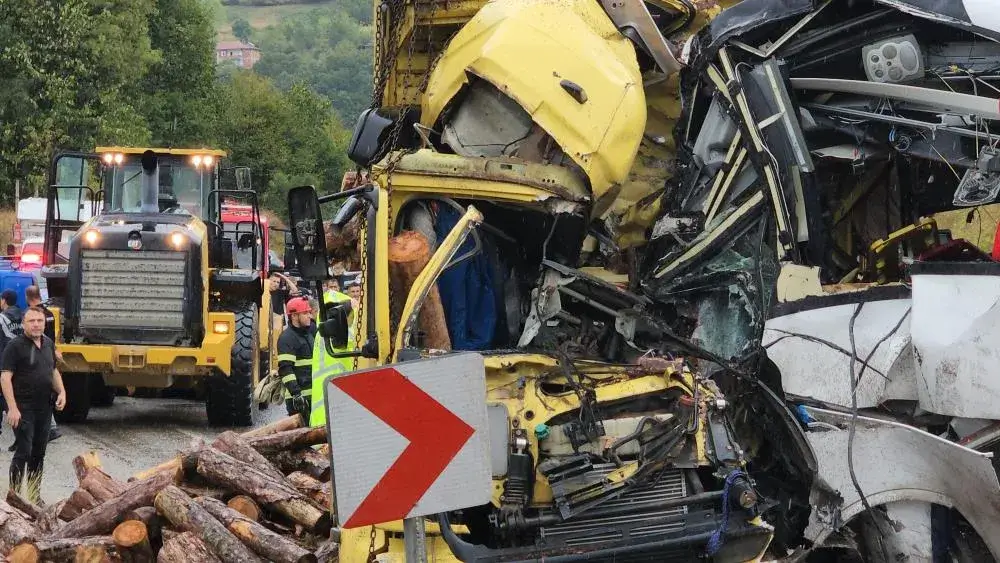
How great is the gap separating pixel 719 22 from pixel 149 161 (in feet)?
26.9

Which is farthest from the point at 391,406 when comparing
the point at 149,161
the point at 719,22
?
the point at 149,161

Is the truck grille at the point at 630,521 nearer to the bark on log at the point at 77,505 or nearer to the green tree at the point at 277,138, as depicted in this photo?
the bark on log at the point at 77,505

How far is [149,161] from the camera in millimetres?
13672

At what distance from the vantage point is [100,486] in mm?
8000

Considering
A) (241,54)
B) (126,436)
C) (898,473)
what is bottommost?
(126,436)

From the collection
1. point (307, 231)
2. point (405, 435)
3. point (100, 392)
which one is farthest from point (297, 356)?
point (405, 435)

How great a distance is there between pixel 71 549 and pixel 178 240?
6.68 m

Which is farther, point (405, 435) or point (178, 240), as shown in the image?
Result: point (178, 240)

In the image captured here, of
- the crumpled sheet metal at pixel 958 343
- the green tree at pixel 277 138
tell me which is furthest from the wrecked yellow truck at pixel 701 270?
the green tree at pixel 277 138

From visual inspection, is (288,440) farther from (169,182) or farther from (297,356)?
(169,182)

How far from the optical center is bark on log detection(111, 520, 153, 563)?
678 cm

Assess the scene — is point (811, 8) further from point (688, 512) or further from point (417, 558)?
point (417, 558)

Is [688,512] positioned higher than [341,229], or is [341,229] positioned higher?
[341,229]

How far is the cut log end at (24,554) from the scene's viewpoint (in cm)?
661
